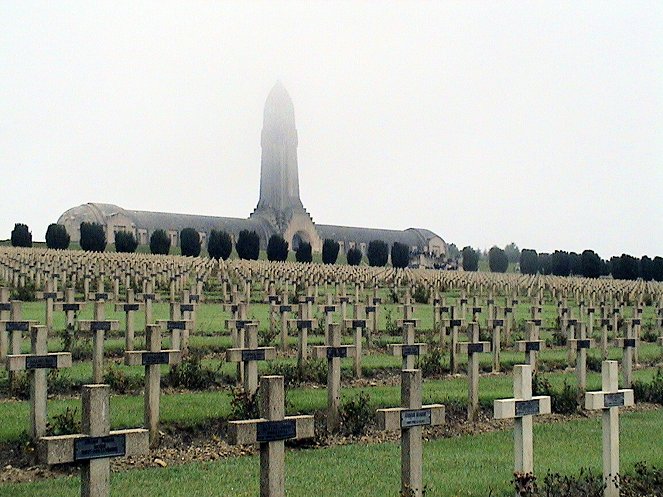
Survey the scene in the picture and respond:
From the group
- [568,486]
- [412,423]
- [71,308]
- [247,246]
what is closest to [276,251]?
[247,246]

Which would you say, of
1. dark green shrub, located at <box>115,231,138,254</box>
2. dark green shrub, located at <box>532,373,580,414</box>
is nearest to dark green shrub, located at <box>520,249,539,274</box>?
dark green shrub, located at <box>115,231,138,254</box>

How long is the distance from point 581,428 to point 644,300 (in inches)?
988

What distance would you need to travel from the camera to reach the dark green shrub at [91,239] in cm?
6106

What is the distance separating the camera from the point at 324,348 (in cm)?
1059

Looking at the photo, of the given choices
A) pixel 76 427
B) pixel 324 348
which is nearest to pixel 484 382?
pixel 324 348

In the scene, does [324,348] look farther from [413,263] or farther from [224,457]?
[413,263]

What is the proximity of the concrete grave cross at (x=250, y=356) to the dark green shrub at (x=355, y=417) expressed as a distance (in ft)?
3.13

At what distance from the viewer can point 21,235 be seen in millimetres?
60969

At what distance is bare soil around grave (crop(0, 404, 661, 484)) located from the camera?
8.65 m

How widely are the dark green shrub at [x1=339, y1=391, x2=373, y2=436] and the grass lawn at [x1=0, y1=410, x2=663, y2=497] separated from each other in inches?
20.4

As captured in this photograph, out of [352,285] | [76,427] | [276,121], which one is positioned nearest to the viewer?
[76,427]

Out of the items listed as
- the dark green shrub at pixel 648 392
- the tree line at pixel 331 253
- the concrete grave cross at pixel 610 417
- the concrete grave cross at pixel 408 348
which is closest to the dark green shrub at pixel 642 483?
the concrete grave cross at pixel 610 417

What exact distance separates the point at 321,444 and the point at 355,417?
709mm

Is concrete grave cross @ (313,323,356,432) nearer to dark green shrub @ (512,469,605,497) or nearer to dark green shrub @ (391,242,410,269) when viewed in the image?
dark green shrub @ (512,469,605,497)
